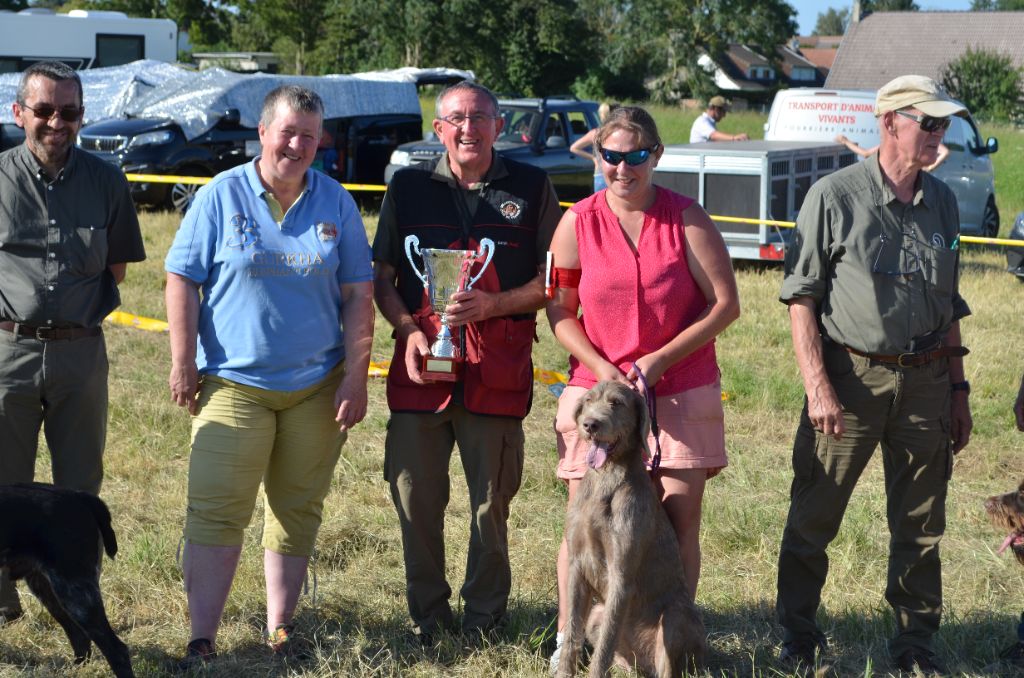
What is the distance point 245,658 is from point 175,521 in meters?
1.48

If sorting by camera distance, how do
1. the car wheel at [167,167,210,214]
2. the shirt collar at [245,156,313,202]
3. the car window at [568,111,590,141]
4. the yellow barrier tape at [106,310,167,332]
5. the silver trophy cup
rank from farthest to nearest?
the car window at [568,111,590,141] → the car wheel at [167,167,210,214] → the yellow barrier tape at [106,310,167,332] → the silver trophy cup → the shirt collar at [245,156,313,202]

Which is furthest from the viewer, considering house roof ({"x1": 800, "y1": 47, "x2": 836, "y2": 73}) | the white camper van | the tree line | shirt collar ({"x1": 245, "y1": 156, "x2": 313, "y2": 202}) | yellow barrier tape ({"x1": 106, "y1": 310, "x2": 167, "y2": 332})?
house roof ({"x1": 800, "y1": 47, "x2": 836, "y2": 73})

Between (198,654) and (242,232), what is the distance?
57.9 inches

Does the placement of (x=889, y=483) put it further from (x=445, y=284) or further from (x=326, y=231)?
(x=326, y=231)

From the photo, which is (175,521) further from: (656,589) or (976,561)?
(976,561)

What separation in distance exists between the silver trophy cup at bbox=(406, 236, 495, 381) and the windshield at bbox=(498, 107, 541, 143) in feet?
38.2

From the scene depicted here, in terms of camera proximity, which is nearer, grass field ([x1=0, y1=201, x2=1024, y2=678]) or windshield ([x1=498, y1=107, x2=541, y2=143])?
grass field ([x1=0, y1=201, x2=1024, y2=678])

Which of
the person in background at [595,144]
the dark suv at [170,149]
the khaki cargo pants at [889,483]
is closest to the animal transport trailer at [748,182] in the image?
the person in background at [595,144]

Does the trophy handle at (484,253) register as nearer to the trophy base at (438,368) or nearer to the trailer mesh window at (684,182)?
the trophy base at (438,368)

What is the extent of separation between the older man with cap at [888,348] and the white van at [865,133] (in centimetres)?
1014

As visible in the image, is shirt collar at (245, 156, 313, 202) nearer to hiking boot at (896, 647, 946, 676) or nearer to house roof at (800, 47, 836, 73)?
hiking boot at (896, 647, 946, 676)

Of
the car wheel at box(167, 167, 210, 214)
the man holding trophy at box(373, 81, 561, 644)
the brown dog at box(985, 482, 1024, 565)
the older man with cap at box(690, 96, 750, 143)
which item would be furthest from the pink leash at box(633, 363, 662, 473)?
the car wheel at box(167, 167, 210, 214)

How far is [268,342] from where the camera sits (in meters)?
3.70

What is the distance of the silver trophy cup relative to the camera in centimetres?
385
